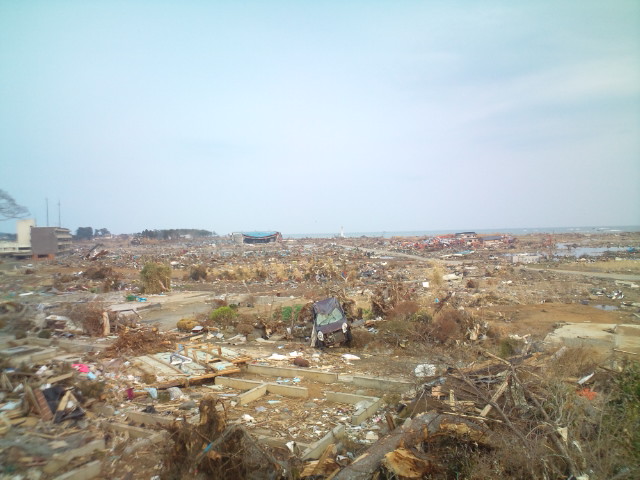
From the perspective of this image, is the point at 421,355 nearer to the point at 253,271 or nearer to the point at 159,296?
the point at 159,296

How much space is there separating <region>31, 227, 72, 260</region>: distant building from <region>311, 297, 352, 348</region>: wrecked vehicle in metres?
24.2

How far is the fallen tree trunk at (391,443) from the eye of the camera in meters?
3.64

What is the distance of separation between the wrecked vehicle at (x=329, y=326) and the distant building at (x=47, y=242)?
24206 mm

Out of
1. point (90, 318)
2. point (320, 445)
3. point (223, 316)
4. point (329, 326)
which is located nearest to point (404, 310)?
point (329, 326)

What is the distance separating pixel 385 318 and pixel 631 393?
8141 millimetres

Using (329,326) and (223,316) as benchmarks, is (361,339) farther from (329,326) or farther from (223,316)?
(223,316)

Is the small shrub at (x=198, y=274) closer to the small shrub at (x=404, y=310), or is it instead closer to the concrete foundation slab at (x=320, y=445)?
the small shrub at (x=404, y=310)

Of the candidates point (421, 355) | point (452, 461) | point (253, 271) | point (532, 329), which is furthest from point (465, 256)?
point (452, 461)

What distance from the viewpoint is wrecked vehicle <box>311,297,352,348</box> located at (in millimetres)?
10352

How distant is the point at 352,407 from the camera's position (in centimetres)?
653

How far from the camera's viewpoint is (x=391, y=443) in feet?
13.5

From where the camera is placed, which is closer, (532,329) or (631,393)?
(631,393)

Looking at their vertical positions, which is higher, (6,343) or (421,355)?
(6,343)

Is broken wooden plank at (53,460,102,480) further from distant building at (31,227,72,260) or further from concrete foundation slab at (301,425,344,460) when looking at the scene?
distant building at (31,227,72,260)
